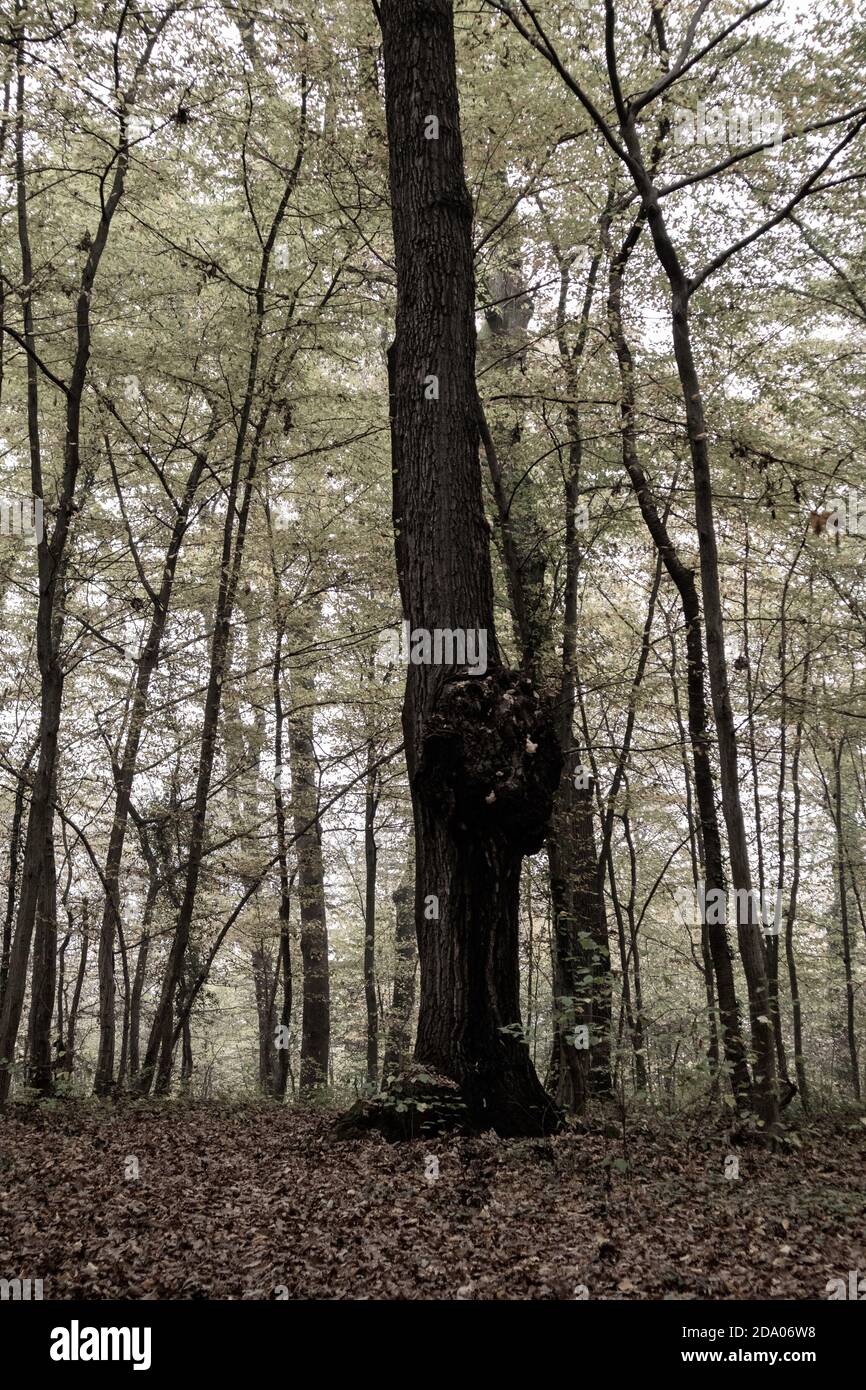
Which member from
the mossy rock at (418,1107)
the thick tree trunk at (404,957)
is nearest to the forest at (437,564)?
the mossy rock at (418,1107)

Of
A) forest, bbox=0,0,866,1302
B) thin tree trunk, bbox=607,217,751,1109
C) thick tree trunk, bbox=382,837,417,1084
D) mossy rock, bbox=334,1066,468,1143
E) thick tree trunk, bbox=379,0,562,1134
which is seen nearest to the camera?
forest, bbox=0,0,866,1302

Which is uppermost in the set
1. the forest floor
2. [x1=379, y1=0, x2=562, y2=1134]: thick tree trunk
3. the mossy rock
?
[x1=379, y1=0, x2=562, y2=1134]: thick tree trunk

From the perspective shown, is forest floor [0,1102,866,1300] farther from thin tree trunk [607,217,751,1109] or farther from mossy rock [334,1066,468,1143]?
thin tree trunk [607,217,751,1109]

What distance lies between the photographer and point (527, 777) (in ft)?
18.1

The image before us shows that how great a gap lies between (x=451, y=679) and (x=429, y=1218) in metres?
3.01

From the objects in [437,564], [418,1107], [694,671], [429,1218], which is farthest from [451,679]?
[694,671]

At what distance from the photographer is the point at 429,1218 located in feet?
13.9

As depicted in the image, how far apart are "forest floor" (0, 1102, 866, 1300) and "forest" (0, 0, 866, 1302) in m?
0.03

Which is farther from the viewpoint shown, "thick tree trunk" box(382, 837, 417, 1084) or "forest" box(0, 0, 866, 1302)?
"thick tree trunk" box(382, 837, 417, 1084)

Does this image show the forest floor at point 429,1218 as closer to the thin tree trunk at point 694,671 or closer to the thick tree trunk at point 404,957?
the thin tree trunk at point 694,671

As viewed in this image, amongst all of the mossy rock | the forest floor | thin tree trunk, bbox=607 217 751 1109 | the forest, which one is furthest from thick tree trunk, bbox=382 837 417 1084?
the mossy rock

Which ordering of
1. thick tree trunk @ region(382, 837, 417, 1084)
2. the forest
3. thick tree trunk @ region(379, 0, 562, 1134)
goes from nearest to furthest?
the forest, thick tree trunk @ region(379, 0, 562, 1134), thick tree trunk @ region(382, 837, 417, 1084)

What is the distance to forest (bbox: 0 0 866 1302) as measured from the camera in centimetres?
483

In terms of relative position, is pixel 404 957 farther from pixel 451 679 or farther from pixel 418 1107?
pixel 451 679
